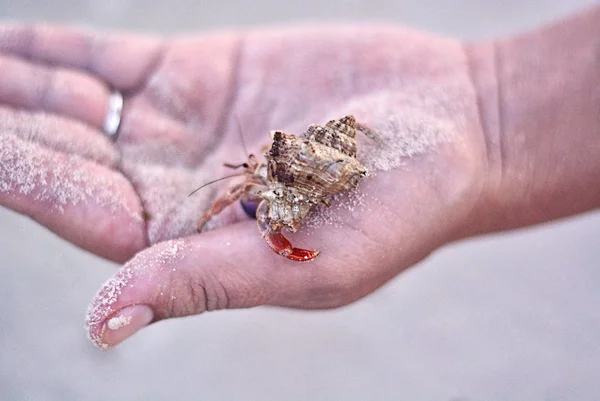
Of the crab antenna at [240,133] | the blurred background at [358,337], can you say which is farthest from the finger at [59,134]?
the crab antenna at [240,133]

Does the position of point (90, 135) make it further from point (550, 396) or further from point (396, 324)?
point (550, 396)

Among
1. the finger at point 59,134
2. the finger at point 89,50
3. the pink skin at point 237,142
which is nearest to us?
the pink skin at point 237,142

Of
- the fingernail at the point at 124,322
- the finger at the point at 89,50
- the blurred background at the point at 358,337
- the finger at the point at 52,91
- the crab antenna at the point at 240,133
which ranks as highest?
the finger at the point at 89,50

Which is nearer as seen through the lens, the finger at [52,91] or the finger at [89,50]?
the finger at [52,91]

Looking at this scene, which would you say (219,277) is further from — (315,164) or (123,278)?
(315,164)

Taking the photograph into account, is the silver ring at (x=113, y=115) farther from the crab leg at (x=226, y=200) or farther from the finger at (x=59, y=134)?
the crab leg at (x=226, y=200)

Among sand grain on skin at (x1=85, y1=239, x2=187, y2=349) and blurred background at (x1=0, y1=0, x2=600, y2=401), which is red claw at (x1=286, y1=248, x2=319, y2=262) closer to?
sand grain on skin at (x1=85, y1=239, x2=187, y2=349)

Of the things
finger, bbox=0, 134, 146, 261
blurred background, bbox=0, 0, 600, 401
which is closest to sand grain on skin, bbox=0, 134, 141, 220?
finger, bbox=0, 134, 146, 261
